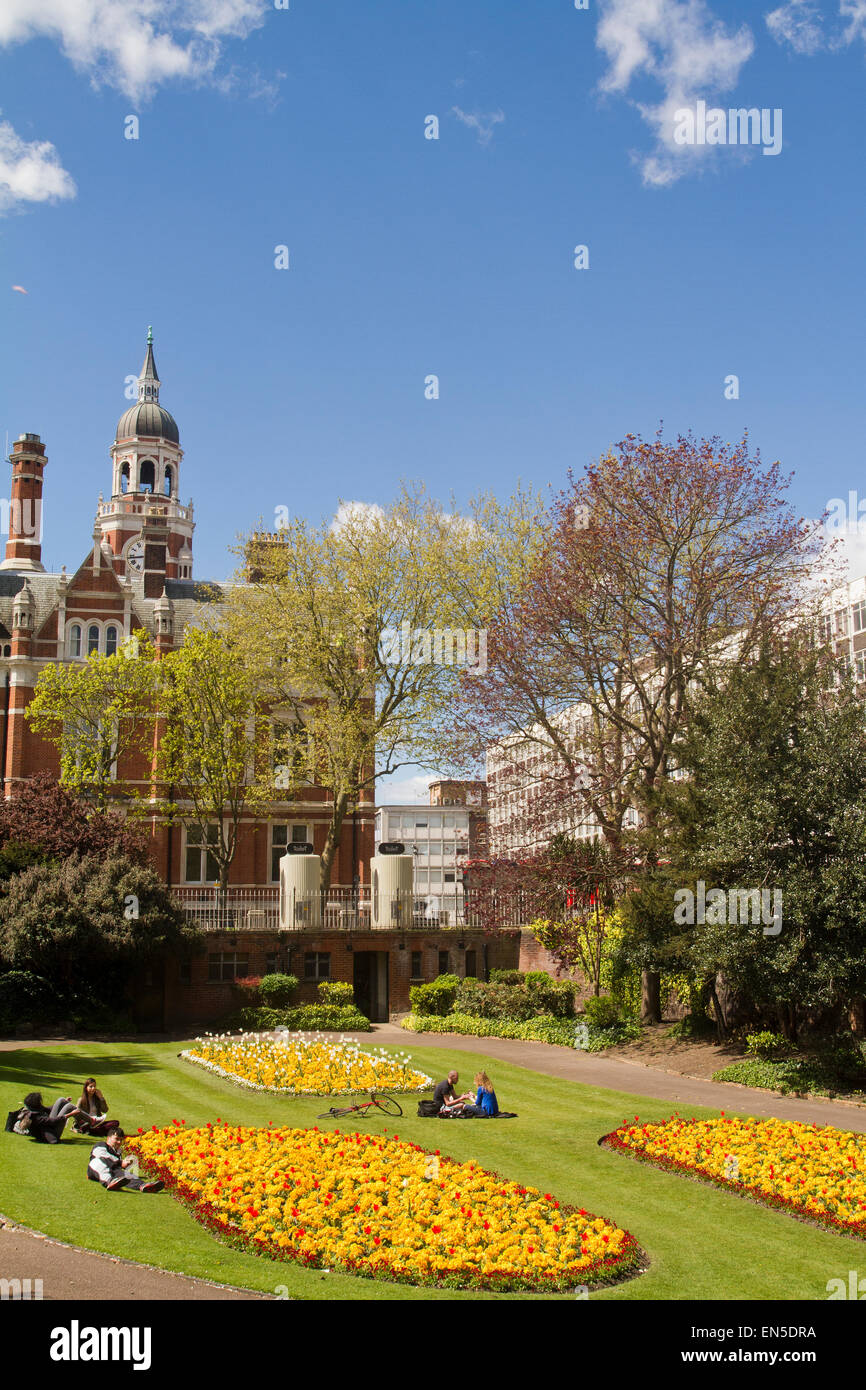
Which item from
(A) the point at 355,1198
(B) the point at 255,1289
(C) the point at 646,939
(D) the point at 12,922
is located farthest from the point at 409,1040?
(B) the point at 255,1289

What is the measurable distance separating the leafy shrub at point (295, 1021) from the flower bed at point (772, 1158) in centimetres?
1800

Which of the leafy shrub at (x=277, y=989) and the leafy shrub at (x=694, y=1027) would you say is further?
the leafy shrub at (x=277, y=989)

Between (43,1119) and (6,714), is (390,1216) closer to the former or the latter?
(43,1119)

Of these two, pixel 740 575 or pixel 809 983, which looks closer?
pixel 809 983

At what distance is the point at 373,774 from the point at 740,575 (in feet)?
65.0

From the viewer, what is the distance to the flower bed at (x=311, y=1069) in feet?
85.5

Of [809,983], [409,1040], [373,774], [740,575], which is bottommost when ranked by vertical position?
[409,1040]

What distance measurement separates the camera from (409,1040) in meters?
36.0

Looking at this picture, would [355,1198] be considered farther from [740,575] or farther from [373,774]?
[373,774]

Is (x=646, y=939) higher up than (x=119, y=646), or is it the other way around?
(x=119, y=646)

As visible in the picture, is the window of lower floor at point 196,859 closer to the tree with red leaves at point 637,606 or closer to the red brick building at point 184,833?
the red brick building at point 184,833

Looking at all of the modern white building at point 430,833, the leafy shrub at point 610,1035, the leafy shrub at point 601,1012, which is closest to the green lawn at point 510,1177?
the leafy shrub at point 610,1035

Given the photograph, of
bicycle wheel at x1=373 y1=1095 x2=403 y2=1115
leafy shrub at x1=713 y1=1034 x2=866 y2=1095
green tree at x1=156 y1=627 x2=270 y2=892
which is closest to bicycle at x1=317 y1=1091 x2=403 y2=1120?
bicycle wheel at x1=373 y1=1095 x2=403 y2=1115
